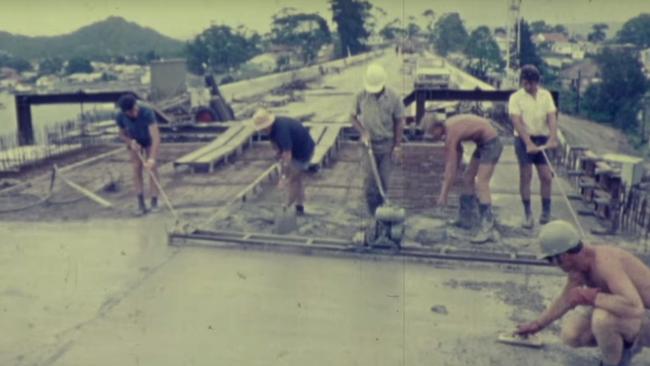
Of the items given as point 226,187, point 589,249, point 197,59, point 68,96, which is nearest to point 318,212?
point 226,187

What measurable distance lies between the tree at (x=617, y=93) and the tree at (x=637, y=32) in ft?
17.4

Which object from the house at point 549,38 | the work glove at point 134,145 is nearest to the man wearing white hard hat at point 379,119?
the work glove at point 134,145

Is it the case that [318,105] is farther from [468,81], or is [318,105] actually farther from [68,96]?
[68,96]

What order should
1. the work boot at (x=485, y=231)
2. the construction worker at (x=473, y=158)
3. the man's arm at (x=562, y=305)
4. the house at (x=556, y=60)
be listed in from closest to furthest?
the man's arm at (x=562, y=305) → the construction worker at (x=473, y=158) → the work boot at (x=485, y=231) → the house at (x=556, y=60)

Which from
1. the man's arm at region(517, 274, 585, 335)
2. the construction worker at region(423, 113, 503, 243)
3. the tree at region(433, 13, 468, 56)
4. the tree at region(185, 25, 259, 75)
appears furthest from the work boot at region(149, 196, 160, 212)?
the tree at region(433, 13, 468, 56)

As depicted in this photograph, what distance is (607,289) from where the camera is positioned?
Result: 3809 mm

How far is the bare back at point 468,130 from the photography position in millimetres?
6742

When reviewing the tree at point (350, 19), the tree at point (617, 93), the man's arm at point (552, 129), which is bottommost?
the tree at point (617, 93)

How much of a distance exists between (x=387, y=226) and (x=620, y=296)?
3025 mm

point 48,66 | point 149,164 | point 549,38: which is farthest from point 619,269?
point 549,38

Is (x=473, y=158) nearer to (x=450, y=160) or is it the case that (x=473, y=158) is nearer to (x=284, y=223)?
(x=450, y=160)

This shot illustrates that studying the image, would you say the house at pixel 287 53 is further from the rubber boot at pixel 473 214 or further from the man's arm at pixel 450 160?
the man's arm at pixel 450 160

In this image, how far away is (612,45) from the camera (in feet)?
141

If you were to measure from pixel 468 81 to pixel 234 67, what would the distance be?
20.3m
